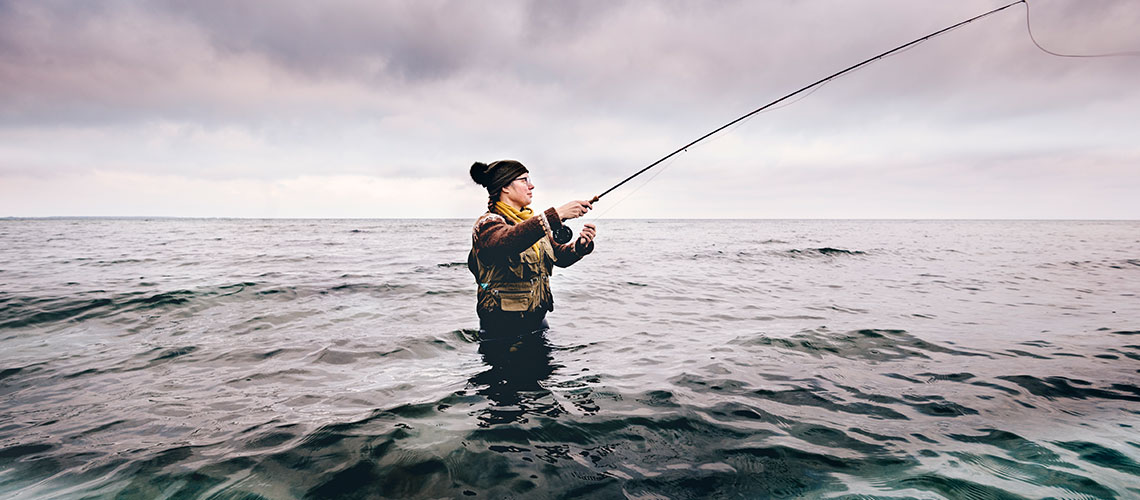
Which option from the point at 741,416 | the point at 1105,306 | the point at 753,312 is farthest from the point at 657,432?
the point at 1105,306

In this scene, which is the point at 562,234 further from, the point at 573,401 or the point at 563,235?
the point at 573,401

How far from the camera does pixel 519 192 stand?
5094mm

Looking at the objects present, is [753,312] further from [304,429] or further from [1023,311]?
[304,429]

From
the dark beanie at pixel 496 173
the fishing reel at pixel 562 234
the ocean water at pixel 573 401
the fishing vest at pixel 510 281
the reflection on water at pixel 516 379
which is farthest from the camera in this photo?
the fishing vest at pixel 510 281

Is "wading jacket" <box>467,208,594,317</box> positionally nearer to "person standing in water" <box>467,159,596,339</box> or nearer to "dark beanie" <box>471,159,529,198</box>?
"person standing in water" <box>467,159,596,339</box>

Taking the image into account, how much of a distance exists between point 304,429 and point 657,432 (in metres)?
2.96

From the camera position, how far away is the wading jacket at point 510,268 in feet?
15.6

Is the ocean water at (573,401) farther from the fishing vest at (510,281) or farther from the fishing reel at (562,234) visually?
the fishing reel at (562,234)

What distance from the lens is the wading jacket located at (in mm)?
4762

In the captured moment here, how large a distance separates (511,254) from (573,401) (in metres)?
1.56

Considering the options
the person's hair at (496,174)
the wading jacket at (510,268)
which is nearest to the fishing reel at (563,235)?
the wading jacket at (510,268)

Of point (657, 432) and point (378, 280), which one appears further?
point (378, 280)

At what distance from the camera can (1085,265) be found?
18.2 metres

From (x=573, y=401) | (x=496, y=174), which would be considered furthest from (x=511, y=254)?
(x=573, y=401)
